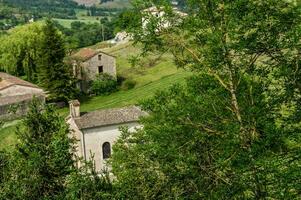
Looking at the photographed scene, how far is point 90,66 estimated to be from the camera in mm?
68938

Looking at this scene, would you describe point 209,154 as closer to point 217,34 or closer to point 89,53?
point 217,34

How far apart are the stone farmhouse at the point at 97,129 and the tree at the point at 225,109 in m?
27.0

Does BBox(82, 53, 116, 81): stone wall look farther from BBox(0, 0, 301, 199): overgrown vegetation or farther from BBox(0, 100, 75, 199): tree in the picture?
BBox(0, 0, 301, 199): overgrown vegetation

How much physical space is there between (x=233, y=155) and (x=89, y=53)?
57199 millimetres

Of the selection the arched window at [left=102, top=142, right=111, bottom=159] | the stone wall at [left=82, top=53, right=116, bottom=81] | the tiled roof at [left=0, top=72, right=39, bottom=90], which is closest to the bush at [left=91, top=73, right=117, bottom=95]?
the stone wall at [left=82, top=53, right=116, bottom=81]

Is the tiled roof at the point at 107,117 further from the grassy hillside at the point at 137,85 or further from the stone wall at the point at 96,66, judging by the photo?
the stone wall at the point at 96,66

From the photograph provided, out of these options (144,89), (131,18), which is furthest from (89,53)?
(131,18)

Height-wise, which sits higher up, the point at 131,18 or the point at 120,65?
the point at 131,18

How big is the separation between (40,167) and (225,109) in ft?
18.3

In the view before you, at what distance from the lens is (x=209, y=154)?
50.5 feet

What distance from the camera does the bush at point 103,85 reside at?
2635 inches

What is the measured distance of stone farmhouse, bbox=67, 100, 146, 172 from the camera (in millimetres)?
43000

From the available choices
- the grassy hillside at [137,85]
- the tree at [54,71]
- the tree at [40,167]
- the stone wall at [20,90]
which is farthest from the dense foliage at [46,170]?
the stone wall at [20,90]

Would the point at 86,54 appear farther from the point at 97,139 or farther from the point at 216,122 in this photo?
the point at 216,122
